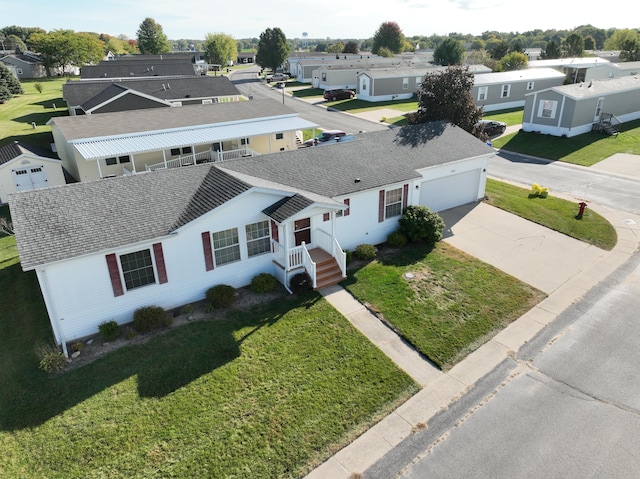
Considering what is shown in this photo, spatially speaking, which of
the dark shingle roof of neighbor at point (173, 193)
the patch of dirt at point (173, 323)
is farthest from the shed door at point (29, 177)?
the patch of dirt at point (173, 323)

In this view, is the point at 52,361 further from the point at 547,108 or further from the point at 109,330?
the point at 547,108

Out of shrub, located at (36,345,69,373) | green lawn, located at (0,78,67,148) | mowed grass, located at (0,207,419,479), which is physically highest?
green lawn, located at (0,78,67,148)

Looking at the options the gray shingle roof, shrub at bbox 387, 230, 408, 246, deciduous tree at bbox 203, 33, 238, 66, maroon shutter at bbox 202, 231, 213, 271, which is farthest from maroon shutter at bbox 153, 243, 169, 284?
deciduous tree at bbox 203, 33, 238, 66

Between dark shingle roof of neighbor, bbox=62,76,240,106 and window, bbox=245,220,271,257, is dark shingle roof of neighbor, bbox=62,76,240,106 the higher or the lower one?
the higher one

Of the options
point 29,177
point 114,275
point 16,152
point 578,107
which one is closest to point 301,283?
point 114,275

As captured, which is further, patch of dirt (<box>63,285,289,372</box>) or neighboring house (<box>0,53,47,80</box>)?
neighboring house (<box>0,53,47,80</box>)

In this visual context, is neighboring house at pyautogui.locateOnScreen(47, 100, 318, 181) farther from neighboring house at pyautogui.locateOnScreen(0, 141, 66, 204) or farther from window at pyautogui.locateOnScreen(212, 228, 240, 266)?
window at pyautogui.locateOnScreen(212, 228, 240, 266)

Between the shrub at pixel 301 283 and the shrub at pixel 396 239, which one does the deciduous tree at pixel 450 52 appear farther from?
the shrub at pixel 301 283
